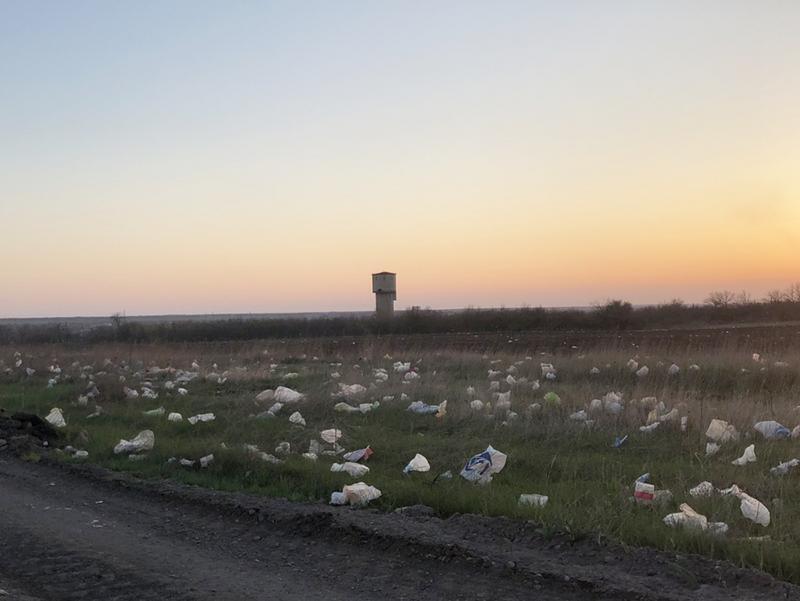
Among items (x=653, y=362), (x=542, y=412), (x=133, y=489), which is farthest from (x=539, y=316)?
(x=133, y=489)

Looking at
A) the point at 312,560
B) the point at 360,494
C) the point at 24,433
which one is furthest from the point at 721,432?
the point at 24,433

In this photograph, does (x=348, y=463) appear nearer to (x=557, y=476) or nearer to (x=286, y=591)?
(x=557, y=476)

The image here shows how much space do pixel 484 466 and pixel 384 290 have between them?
43.0 meters

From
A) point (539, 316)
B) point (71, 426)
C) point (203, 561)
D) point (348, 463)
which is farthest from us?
point (539, 316)

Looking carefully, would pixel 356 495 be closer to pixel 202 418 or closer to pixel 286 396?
pixel 202 418

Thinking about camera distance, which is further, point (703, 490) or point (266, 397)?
point (266, 397)

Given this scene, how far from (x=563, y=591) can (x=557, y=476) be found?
3.52 meters

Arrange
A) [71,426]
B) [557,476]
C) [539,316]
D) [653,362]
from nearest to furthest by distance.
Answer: [557,476], [71,426], [653,362], [539,316]

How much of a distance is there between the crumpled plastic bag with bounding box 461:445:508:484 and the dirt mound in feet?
23.2

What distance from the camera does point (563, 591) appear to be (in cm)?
481

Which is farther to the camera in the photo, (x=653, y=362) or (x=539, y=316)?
(x=539, y=316)

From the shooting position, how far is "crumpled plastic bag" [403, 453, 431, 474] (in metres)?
8.73

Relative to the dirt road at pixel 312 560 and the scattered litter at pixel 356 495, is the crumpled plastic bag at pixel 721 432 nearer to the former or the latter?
the dirt road at pixel 312 560

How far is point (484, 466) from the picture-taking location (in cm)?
830
